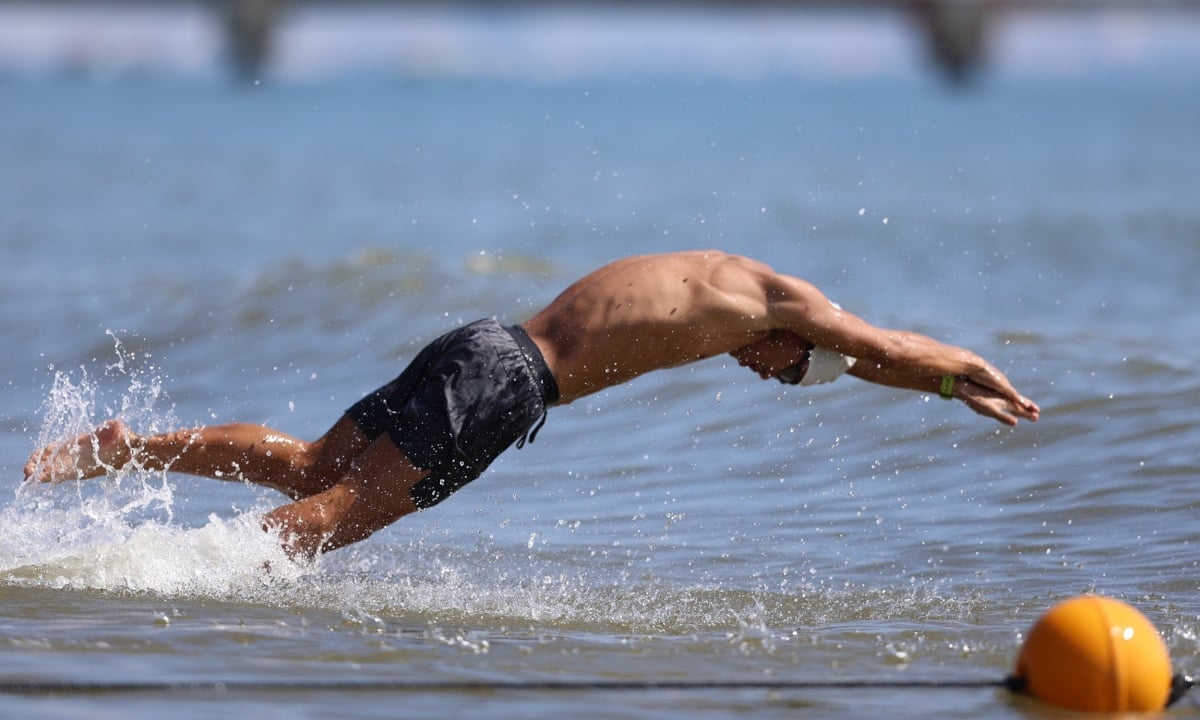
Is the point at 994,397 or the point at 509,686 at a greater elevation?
the point at 994,397

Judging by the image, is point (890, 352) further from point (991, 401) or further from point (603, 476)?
point (603, 476)

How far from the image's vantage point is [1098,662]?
4.36 m

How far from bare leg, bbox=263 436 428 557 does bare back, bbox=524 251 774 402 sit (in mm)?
627

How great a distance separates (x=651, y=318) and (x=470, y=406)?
26.5 inches

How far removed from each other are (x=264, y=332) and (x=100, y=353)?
1151mm

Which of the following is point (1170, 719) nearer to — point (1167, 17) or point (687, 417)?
point (687, 417)

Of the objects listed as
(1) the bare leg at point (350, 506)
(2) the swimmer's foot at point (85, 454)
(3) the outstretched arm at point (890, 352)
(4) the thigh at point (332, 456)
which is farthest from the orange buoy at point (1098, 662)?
(2) the swimmer's foot at point (85, 454)

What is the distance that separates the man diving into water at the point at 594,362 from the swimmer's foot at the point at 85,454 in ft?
2.44

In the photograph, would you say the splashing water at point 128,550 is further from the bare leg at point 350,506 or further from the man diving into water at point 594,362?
the man diving into water at point 594,362

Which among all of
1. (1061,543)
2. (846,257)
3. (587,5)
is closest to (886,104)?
(587,5)

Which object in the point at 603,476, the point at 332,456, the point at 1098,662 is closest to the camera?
the point at 1098,662

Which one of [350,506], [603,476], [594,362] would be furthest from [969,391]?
[603,476]

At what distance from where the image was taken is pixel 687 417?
8812 mm

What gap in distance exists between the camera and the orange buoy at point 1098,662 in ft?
14.3
